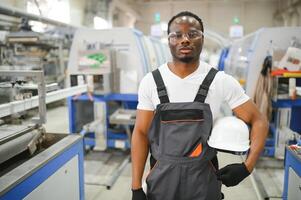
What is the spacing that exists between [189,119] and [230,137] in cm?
19

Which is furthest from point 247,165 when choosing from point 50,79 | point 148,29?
point 148,29

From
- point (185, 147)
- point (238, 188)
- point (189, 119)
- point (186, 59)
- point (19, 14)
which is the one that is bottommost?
point (238, 188)

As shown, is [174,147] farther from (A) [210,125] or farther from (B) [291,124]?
(B) [291,124]

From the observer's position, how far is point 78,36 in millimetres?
3467

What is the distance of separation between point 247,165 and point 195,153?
0.24m

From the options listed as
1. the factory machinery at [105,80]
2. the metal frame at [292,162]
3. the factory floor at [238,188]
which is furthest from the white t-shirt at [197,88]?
the factory machinery at [105,80]

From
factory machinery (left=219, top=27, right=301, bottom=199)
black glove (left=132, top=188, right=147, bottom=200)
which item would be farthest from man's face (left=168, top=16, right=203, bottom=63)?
factory machinery (left=219, top=27, right=301, bottom=199)

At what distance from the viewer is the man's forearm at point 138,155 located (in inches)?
55.9

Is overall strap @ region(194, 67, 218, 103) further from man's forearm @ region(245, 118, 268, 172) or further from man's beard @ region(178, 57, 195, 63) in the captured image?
man's forearm @ region(245, 118, 268, 172)

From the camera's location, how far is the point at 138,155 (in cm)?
143

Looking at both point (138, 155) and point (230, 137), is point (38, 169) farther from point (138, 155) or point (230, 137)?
point (230, 137)

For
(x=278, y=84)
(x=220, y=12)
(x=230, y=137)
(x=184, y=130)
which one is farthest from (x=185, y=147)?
(x=220, y=12)

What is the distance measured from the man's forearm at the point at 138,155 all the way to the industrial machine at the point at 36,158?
1.51ft

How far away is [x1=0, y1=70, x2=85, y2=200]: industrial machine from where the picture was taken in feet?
4.30
